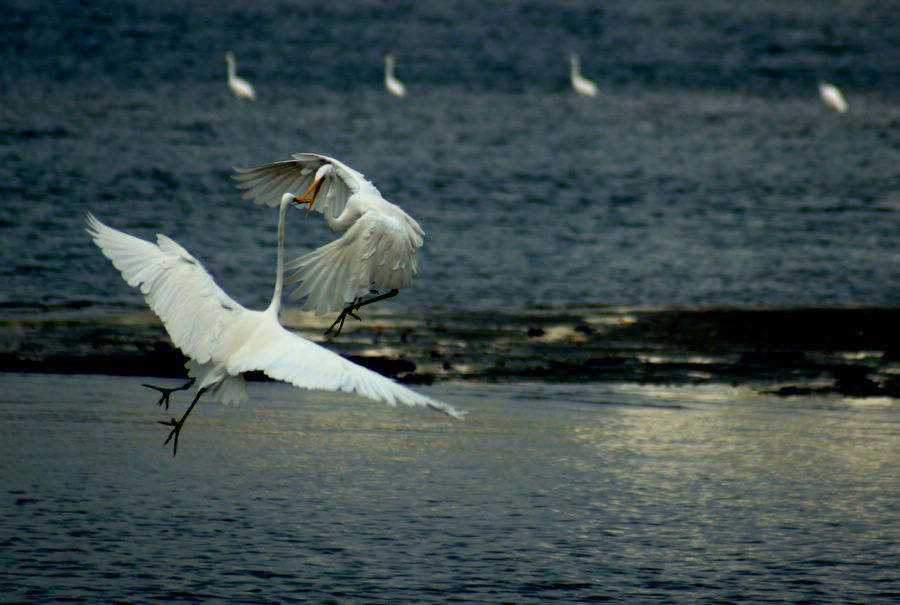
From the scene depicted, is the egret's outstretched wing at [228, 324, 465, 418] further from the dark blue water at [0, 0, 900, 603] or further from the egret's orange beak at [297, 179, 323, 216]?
the egret's orange beak at [297, 179, 323, 216]

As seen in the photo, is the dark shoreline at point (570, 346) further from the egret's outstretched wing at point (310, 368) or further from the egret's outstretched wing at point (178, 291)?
the egret's outstretched wing at point (310, 368)

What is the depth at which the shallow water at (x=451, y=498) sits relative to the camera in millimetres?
6902

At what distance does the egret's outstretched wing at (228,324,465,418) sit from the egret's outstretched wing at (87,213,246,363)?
0.28 m

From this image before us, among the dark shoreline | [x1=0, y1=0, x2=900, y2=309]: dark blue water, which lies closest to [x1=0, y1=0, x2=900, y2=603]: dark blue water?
[x1=0, y1=0, x2=900, y2=309]: dark blue water

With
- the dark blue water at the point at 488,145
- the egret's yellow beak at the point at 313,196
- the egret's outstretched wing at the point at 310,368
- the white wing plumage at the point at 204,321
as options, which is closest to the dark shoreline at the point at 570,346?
the dark blue water at the point at 488,145

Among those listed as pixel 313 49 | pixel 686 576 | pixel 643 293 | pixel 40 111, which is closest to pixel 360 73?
pixel 313 49

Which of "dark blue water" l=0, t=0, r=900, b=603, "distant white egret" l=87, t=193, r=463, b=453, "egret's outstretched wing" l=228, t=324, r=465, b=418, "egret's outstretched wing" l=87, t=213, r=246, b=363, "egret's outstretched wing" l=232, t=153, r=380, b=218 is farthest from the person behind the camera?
"egret's outstretched wing" l=232, t=153, r=380, b=218

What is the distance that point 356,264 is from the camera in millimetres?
9250

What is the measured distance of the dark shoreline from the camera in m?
11.9

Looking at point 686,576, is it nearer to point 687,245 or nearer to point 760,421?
point 760,421

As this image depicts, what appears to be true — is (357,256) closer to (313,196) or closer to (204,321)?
(313,196)

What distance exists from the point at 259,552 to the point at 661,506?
252 cm

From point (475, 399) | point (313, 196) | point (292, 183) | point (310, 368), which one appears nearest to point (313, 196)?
point (313, 196)

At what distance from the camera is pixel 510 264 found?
18.3m
